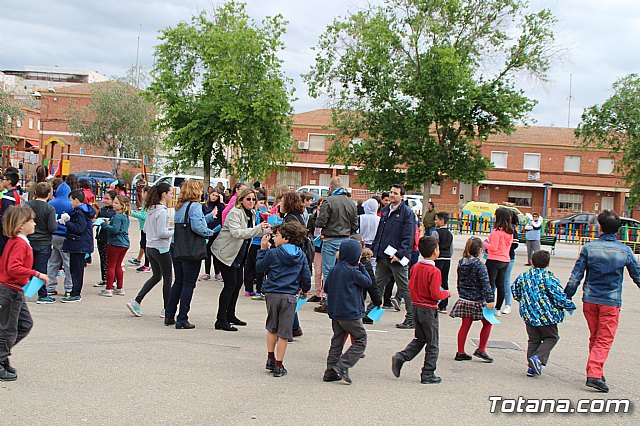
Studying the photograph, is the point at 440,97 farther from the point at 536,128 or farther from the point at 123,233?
the point at 536,128

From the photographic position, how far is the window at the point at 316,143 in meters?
53.9

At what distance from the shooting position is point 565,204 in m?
54.8

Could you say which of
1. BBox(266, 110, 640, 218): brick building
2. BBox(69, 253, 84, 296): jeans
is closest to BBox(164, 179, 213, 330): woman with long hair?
BBox(69, 253, 84, 296): jeans

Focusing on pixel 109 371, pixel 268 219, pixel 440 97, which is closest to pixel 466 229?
pixel 440 97

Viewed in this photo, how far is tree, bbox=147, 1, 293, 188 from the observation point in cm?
2411

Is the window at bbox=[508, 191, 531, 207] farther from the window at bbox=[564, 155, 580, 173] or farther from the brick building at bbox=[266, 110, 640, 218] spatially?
the window at bbox=[564, 155, 580, 173]

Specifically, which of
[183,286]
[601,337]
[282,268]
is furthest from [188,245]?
[601,337]

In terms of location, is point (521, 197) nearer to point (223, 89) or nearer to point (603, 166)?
point (603, 166)

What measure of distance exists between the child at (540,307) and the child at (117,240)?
6147 mm

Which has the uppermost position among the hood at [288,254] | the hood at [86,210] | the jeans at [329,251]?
the hood at [86,210]

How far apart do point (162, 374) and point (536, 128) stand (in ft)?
187

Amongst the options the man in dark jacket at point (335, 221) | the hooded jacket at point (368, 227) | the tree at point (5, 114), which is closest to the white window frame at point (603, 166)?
the tree at point (5, 114)

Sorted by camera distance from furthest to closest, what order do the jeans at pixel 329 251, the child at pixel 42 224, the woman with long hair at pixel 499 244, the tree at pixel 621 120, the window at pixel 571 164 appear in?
the window at pixel 571 164 < the tree at pixel 621 120 < the jeans at pixel 329 251 < the woman with long hair at pixel 499 244 < the child at pixel 42 224

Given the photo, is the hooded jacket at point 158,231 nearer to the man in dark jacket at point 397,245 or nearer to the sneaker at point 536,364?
the man in dark jacket at point 397,245
